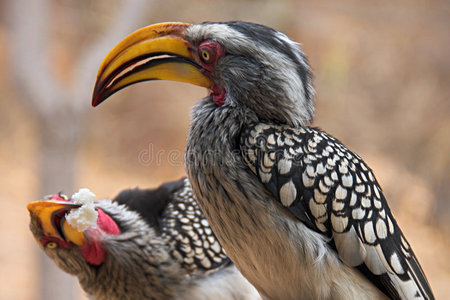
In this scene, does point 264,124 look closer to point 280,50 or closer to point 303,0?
point 280,50

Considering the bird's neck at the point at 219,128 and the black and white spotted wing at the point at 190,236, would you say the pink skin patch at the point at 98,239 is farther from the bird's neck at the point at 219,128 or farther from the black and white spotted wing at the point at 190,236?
the bird's neck at the point at 219,128

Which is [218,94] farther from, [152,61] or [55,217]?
[55,217]

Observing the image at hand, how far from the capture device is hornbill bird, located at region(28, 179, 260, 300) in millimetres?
1717

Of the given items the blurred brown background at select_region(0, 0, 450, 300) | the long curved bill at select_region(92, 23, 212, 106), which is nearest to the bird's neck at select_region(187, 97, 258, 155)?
the long curved bill at select_region(92, 23, 212, 106)

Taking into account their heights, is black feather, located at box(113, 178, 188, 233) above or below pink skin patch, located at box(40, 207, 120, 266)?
above

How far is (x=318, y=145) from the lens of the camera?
160 cm

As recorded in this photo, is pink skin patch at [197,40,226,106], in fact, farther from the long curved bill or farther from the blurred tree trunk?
the blurred tree trunk

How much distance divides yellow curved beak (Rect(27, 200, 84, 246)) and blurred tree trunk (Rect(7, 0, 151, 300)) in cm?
203

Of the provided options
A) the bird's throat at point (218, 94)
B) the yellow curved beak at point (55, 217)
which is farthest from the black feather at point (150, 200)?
the bird's throat at point (218, 94)

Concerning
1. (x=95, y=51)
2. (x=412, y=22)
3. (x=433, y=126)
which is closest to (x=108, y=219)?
(x=95, y=51)

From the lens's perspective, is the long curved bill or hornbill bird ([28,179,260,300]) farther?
hornbill bird ([28,179,260,300])

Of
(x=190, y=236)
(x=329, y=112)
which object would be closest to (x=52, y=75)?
(x=190, y=236)

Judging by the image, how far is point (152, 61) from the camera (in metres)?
1.60

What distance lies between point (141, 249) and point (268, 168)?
0.64m
